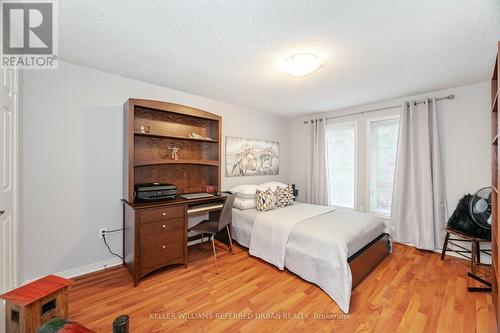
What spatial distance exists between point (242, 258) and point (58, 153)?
2412mm

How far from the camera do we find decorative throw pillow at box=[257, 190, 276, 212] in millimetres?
2990

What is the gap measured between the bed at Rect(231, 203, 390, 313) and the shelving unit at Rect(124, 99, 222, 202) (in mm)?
908

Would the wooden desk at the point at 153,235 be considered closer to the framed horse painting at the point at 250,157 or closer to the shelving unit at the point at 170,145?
the shelving unit at the point at 170,145

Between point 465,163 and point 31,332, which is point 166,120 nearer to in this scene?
point 31,332

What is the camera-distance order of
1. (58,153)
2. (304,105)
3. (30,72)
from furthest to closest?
(304,105) → (58,153) → (30,72)

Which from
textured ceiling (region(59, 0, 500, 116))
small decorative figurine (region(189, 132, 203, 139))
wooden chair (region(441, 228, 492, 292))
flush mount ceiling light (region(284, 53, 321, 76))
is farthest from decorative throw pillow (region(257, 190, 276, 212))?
wooden chair (region(441, 228, 492, 292))

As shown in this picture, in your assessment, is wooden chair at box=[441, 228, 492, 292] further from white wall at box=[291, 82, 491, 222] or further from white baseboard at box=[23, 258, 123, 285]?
white baseboard at box=[23, 258, 123, 285]

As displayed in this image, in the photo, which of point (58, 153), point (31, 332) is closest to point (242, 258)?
point (31, 332)

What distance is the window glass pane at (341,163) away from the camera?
384cm

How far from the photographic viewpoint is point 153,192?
2383 mm

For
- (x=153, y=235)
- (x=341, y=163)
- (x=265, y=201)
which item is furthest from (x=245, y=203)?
(x=341, y=163)

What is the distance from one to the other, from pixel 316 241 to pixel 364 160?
2198 mm

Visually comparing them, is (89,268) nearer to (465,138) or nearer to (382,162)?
(382,162)

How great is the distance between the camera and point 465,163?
275 centimetres
